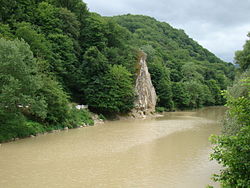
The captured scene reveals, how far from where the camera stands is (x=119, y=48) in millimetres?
48969

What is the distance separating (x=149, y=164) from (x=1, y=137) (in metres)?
12.3

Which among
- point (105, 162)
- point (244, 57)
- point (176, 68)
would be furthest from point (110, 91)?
point (176, 68)

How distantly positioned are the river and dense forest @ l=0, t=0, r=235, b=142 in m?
3.48

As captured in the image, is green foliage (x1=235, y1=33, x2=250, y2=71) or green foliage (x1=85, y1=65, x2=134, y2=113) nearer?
green foliage (x1=235, y1=33, x2=250, y2=71)

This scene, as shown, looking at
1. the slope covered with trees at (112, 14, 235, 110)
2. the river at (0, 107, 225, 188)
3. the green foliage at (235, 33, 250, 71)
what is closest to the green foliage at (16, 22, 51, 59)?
the river at (0, 107, 225, 188)

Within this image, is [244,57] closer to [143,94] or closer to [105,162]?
[105,162]

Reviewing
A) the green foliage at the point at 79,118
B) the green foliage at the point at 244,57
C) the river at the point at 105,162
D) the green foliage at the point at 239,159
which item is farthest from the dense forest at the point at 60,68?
the green foliage at the point at 239,159

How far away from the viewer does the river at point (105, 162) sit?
13062 mm

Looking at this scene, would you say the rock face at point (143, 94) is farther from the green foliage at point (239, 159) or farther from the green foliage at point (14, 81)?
the green foliage at point (239, 159)

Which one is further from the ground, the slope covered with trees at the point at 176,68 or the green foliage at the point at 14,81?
the slope covered with trees at the point at 176,68

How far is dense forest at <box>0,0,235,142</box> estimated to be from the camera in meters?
22.5

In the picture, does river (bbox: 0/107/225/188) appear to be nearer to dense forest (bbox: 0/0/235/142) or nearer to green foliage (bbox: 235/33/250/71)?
dense forest (bbox: 0/0/235/142)

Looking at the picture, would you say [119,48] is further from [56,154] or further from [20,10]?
[56,154]

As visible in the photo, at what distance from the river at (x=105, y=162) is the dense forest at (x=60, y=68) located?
11.4 ft
